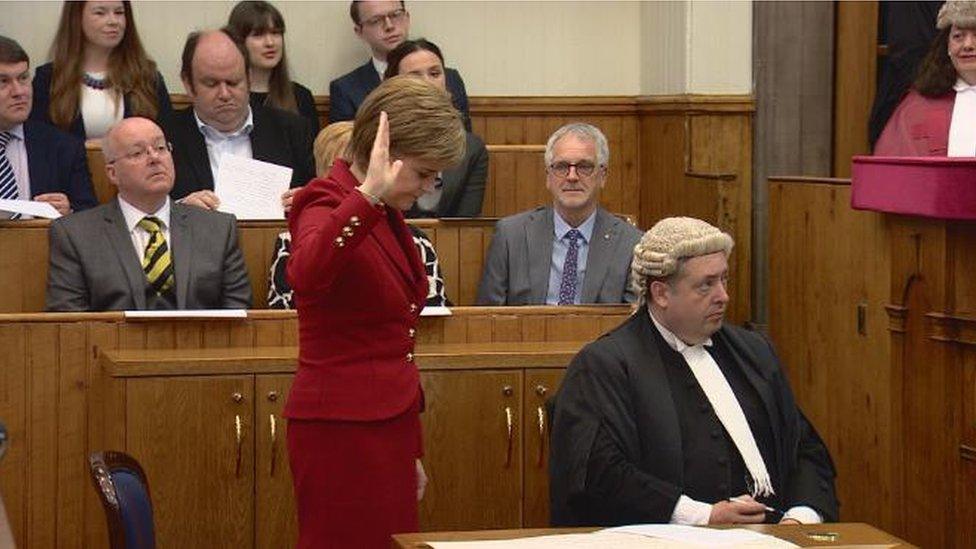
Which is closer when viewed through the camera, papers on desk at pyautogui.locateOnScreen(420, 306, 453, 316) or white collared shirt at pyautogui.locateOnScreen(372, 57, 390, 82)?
papers on desk at pyautogui.locateOnScreen(420, 306, 453, 316)

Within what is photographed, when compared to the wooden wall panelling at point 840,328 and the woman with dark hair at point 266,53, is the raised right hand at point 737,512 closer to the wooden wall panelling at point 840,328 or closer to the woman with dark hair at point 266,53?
the wooden wall panelling at point 840,328

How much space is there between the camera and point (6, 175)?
6.36 metres

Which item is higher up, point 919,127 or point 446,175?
point 919,127

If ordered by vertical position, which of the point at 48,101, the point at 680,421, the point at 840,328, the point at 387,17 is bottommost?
the point at 680,421

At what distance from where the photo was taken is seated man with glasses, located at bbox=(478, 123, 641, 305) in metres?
5.78

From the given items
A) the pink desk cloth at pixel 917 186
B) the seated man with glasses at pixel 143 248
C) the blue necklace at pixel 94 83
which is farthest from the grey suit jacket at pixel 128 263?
the pink desk cloth at pixel 917 186

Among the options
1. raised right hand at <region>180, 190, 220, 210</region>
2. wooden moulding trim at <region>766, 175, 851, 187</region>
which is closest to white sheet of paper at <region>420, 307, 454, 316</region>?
raised right hand at <region>180, 190, 220, 210</region>

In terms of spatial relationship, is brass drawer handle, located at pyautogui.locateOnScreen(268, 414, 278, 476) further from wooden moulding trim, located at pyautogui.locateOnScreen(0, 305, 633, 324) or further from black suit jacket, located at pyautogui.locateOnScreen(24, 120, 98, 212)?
black suit jacket, located at pyautogui.locateOnScreen(24, 120, 98, 212)

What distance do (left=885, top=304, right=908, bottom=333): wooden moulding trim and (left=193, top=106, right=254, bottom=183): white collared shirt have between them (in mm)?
2446

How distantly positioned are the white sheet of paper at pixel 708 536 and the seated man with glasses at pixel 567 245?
7.87 ft

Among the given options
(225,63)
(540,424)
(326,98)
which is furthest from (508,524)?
(326,98)

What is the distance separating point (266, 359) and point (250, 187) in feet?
4.89

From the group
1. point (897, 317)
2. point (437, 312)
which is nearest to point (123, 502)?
point (437, 312)

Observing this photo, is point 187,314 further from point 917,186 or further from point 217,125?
point 917,186
